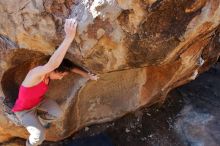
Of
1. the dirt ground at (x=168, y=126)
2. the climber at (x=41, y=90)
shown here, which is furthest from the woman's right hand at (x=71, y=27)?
the dirt ground at (x=168, y=126)

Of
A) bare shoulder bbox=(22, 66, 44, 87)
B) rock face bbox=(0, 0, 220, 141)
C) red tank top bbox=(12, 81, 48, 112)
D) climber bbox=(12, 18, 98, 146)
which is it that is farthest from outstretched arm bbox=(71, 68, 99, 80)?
bare shoulder bbox=(22, 66, 44, 87)

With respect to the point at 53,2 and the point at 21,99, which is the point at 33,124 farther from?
the point at 53,2

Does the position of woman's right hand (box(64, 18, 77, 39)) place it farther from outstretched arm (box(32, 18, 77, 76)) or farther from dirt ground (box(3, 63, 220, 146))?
dirt ground (box(3, 63, 220, 146))

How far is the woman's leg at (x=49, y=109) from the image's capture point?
15.3 ft

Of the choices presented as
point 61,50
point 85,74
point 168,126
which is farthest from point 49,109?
point 168,126

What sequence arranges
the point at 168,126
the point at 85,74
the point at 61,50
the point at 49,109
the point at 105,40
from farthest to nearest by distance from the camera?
the point at 168,126 < the point at 49,109 < the point at 85,74 < the point at 105,40 < the point at 61,50

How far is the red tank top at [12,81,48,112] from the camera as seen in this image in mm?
4254

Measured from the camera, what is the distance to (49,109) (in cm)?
468

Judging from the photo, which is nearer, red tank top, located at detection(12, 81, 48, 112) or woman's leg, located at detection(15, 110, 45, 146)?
red tank top, located at detection(12, 81, 48, 112)

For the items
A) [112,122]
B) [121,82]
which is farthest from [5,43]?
[112,122]

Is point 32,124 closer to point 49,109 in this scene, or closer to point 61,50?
point 49,109

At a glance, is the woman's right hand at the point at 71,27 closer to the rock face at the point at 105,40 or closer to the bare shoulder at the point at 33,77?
the rock face at the point at 105,40

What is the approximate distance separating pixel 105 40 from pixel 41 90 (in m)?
0.81

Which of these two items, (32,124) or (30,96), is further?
(32,124)
